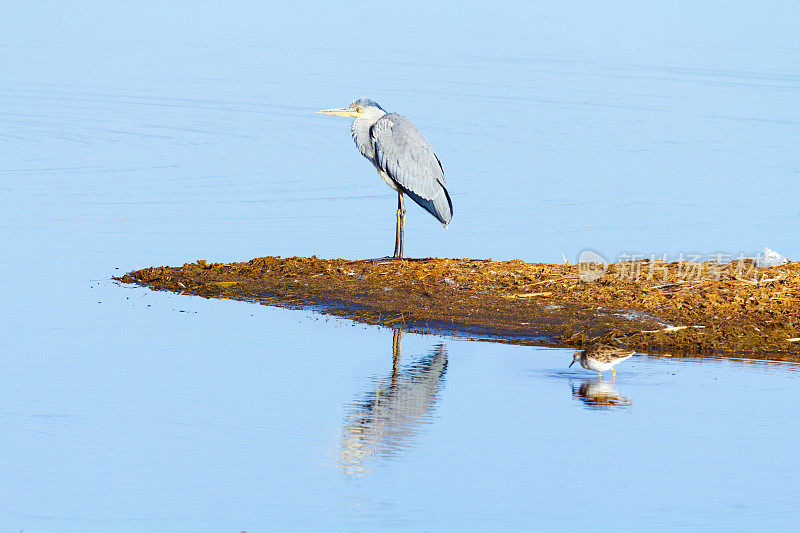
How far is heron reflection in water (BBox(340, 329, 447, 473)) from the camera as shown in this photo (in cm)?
787

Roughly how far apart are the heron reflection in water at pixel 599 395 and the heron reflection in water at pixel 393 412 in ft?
3.21

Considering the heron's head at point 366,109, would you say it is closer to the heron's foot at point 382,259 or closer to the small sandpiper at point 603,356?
the heron's foot at point 382,259

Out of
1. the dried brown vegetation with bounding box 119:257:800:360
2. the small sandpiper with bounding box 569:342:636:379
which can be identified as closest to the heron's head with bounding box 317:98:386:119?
the dried brown vegetation with bounding box 119:257:800:360

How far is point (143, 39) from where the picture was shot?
37719mm

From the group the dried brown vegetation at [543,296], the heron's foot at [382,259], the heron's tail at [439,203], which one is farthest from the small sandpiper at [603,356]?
the heron's tail at [439,203]

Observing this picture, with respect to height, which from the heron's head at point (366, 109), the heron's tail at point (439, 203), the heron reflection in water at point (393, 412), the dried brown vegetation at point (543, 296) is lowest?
the heron reflection in water at point (393, 412)

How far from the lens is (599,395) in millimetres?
9227

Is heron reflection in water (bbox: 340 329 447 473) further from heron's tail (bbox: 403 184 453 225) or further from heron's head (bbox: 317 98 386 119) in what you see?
heron's head (bbox: 317 98 386 119)

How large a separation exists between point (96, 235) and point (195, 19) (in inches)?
1222

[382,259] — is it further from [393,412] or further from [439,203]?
[393,412]

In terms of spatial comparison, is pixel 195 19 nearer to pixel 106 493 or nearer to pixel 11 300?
pixel 11 300

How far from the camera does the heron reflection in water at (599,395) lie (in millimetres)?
8984

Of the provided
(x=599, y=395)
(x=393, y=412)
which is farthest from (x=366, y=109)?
(x=393, y=412)

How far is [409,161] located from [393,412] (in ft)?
18.0
